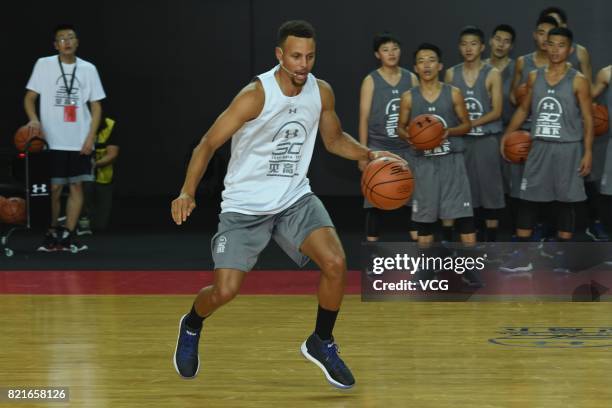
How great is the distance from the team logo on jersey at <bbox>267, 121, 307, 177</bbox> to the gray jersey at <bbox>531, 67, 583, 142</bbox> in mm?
3215

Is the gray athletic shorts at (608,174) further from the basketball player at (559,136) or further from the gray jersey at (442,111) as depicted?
the gray jersey at (442,111)

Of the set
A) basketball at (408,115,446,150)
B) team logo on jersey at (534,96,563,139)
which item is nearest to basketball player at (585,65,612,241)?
team logo on jersey at (534,96,563,139)

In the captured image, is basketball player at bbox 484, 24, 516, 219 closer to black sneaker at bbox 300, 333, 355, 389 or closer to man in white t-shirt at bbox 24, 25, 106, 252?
man in white t-shirt at bbox 24, 25, 106, 252

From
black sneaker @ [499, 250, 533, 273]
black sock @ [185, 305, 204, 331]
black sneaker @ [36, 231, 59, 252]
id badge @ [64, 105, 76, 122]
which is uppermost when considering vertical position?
id badge @ [64, 105, 76, 122]

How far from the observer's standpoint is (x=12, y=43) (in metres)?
13.4

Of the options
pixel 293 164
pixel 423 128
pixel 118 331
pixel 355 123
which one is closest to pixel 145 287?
pixel 118 331

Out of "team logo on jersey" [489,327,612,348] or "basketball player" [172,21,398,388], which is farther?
"team logo on jersey" [489,327,612,348]

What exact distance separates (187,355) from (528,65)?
4505 millimetres

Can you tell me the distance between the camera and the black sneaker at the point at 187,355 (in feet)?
16.4

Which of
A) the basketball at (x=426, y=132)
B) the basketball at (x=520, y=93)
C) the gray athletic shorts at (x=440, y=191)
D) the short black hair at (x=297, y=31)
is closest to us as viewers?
the short black hair at (x=297, y=31)

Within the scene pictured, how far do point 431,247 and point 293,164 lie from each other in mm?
3003

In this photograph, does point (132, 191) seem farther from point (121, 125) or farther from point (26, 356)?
point (26, 356)

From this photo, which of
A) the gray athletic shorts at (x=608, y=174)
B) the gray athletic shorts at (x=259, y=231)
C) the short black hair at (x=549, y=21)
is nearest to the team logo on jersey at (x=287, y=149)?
the gray athletic shorts at (x=259, y=231)

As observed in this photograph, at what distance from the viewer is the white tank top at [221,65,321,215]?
4879mm
